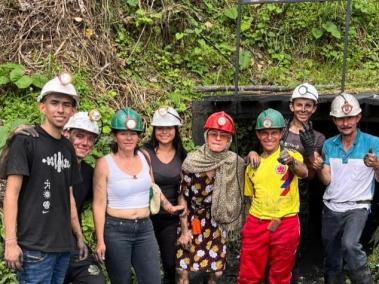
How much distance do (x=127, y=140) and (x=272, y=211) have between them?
56.6 inches

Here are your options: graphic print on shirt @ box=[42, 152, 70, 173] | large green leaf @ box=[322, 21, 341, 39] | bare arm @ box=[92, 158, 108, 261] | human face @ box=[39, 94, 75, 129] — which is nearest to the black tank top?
bare arm @ box=[92, 158, 108, 261]

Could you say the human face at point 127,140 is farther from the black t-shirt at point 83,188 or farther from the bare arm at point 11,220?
the bare arm at point 11,220

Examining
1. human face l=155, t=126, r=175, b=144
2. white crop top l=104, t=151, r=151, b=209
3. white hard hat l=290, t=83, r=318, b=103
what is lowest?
white crop top l=104, t=151, r=151, b=209

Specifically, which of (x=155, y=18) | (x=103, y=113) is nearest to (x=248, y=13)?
(x=155, y=18)

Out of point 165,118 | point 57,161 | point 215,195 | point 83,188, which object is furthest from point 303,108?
point 57,161

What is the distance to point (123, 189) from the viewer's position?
4.52 metres

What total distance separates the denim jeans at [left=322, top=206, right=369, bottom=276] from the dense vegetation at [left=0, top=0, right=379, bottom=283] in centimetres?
245

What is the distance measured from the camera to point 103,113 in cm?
688

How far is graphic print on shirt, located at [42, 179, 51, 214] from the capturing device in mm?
3709

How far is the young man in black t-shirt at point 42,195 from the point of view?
11.7ft

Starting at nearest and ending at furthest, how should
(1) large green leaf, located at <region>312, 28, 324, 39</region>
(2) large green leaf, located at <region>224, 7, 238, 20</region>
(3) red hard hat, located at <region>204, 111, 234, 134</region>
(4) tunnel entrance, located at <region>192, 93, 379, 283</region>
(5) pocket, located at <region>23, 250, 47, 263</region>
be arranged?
(5) pocket, located at <region>23, 250, 47, 263</region>, (3) red hard hat, located at <region>204, 111, 234, 134</region>, (4) tunnel entrance, located at <region>192, 93, 379, 283</region>, (2) large green leaf, located at <region>224, 7, 238, 20</region>, (1) large green leaf, located at <region>312, 28, 324, 39</region>

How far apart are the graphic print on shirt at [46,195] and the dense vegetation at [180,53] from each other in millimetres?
2236

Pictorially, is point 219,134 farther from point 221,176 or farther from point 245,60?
point 245,60

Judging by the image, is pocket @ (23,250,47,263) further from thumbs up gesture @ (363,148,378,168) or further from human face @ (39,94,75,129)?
thumbs up gesture @ (363,148,378,168)
